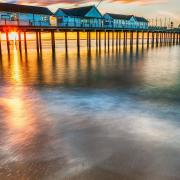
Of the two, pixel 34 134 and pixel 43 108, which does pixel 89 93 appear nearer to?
pixel 43 108

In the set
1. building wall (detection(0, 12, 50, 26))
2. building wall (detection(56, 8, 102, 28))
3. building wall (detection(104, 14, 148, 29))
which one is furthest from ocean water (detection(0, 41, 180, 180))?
building wall (detection(104, 14, 148, 29))

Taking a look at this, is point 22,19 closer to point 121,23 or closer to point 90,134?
point 121,23

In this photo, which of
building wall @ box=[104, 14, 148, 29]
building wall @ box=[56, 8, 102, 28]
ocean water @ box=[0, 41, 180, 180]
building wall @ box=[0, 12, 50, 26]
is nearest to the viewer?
ocean water @ box=[0, 41, 180, 180]

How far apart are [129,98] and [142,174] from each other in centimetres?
541

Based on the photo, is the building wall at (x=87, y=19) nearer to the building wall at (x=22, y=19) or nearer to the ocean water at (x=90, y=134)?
the building wall at (x=22, y=19)

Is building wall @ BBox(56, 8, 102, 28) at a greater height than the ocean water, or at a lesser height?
greater

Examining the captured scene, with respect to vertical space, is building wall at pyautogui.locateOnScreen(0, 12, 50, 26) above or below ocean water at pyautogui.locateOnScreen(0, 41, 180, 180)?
above

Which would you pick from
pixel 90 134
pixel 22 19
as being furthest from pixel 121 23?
pixel 90 134

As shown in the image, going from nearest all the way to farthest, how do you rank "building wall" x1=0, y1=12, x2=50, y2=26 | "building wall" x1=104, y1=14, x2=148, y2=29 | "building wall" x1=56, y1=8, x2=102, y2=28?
"building wall" x1=0, y1=12, x2=50, y2=26, "building wall" x1=56, y1=8, x2=102, y2=28, "building wall" x1=104, y1=14, x2=148, y2=29

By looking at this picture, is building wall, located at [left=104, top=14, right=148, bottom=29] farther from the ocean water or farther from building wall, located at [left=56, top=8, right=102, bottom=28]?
the ocean water

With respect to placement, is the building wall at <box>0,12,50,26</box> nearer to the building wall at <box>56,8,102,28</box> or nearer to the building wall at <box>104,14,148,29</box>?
the building wall at <box>56,8,102,28</box>

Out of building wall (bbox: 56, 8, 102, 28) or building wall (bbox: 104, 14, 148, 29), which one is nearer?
building wall (bbox: 56, 8, 102, 28)

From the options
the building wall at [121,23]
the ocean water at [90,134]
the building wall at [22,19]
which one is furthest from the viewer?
the building wall at [121,23]

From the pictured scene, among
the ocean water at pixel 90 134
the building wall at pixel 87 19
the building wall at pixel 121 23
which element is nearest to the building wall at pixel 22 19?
the building wall at pixel 87 19
